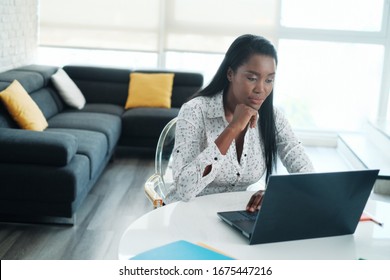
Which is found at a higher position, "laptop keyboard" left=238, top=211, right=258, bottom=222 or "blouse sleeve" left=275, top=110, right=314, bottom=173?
"blouse sleeve" left=275, top=110, right=314, bottom=173

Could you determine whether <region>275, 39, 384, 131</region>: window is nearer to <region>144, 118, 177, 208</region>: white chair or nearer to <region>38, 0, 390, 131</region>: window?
<region>38, 0, 390, 131</region>: window

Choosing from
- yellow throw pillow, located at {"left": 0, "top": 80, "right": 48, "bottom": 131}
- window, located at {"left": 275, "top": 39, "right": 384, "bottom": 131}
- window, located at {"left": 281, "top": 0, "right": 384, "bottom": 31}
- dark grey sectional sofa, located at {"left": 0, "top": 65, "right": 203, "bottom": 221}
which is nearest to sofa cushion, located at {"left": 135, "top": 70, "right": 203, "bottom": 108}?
dark grey sectional sofa, located at {"left": 0, "top": 65, "right": 203, "bottom": 221}

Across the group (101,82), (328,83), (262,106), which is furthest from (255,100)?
(328,83)

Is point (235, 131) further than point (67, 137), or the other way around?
point (67, 137)

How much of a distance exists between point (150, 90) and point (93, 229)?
7.75ft

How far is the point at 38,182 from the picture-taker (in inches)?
129

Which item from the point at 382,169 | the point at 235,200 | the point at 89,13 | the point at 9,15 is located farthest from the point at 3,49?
the point at 235,200

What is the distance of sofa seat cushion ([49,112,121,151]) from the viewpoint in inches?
178

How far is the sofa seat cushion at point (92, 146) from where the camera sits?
12.3 feet

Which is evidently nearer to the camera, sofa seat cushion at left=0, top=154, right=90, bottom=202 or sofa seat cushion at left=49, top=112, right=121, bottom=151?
sofa seat cushion at left=0, top=154, right=90, bottom=202

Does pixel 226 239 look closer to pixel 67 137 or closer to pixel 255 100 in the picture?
pixel 255 100

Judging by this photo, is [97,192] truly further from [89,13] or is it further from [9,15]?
[89,13]

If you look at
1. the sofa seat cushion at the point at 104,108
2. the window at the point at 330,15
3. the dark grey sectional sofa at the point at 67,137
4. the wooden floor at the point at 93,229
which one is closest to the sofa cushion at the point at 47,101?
the dark grey sectional sofa at the point at 67,137

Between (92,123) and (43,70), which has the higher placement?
(43,70)
